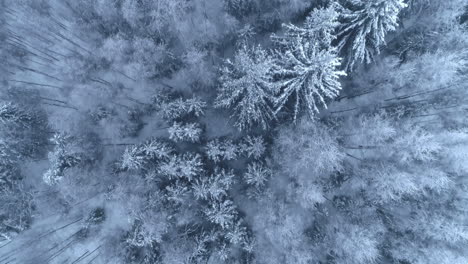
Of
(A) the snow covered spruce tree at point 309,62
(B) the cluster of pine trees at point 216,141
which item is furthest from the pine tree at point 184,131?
(A) the snow covered spruce tree at point 309,62

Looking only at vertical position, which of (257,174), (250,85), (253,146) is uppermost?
(250,85)

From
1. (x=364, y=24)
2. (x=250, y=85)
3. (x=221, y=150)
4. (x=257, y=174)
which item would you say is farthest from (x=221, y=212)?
(x=364, y=24)

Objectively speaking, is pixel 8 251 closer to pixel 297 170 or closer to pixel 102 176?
pixel 102 176

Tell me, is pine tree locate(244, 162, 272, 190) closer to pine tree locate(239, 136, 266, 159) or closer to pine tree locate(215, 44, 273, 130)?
pine tree locate(239, 136, 266, 159)

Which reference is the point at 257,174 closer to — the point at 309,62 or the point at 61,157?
the point at 309,62

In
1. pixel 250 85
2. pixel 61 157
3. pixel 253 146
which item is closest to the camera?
pixel 250 85

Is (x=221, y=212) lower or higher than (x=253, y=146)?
lower

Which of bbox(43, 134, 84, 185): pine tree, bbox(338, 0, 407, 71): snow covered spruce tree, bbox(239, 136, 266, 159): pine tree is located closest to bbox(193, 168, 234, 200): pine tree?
bbox(239, 136, 266, 159): pine tree

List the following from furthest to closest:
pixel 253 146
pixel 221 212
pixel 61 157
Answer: pixel 61 157
pixel 253 146
pixel 221 212
